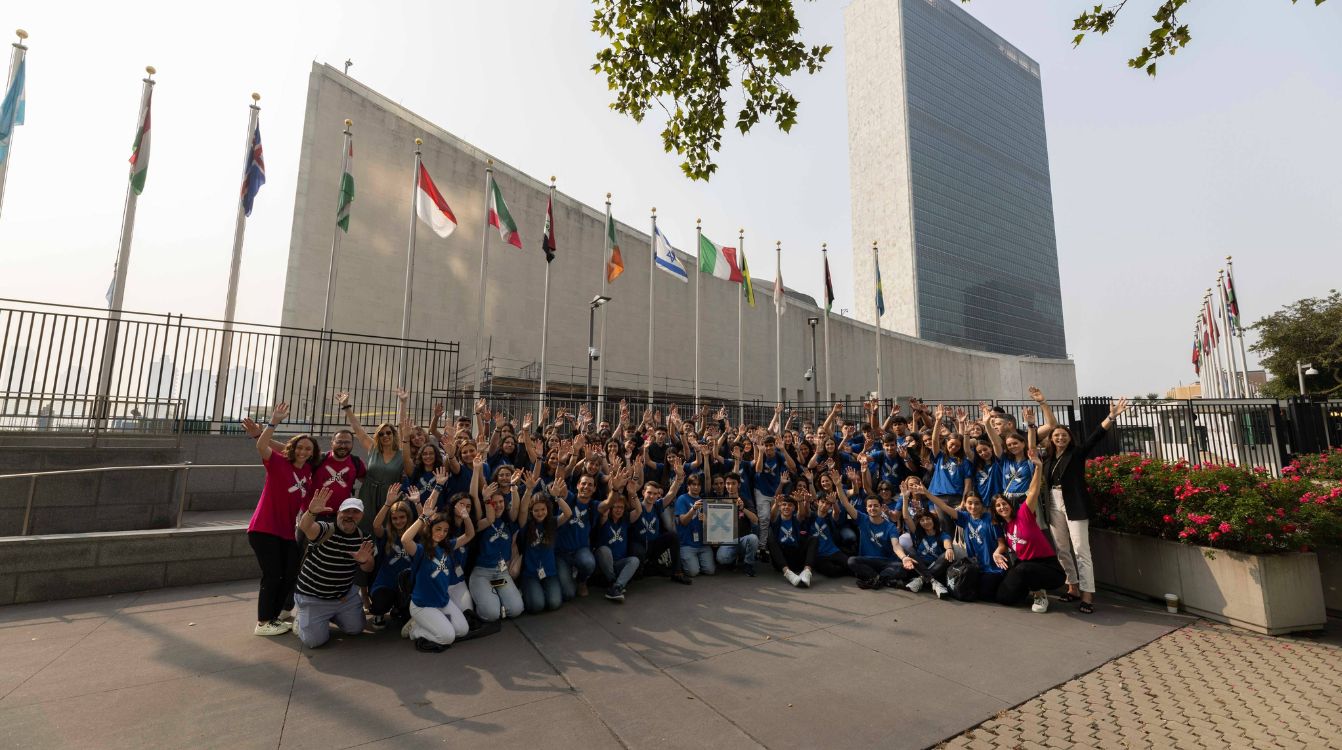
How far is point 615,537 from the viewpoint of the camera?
7164 mm

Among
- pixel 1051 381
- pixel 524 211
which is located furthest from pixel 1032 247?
pixel 524 211

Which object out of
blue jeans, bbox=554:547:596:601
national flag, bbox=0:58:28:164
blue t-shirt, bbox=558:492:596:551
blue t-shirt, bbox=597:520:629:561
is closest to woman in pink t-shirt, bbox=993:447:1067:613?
blue t-shirt, bbox=597:520:629:561

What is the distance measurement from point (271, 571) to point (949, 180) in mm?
125965

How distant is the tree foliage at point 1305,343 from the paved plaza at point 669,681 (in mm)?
35292

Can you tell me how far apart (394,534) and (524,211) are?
90.3 ft

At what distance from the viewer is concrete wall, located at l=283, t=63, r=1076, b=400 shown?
78.7ft

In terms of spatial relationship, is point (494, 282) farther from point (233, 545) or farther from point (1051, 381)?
point (1051, 381)

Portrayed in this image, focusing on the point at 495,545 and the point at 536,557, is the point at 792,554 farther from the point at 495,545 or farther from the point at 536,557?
the point at 495,545

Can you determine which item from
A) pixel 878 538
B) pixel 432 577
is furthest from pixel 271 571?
pixel 878 538

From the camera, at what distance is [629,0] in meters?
5.56

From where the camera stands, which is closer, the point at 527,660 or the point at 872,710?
the point at 872,710

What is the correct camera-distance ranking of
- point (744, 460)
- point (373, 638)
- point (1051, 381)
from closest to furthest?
point (373, 638) < point (744, 460) < point (1051, 381)

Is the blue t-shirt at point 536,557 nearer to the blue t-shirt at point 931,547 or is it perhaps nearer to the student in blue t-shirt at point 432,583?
the student in blue t-shirt at point 432,583

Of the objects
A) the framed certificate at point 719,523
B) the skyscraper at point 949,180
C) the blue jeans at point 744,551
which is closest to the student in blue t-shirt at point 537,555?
the framed certificate at point 719,523
